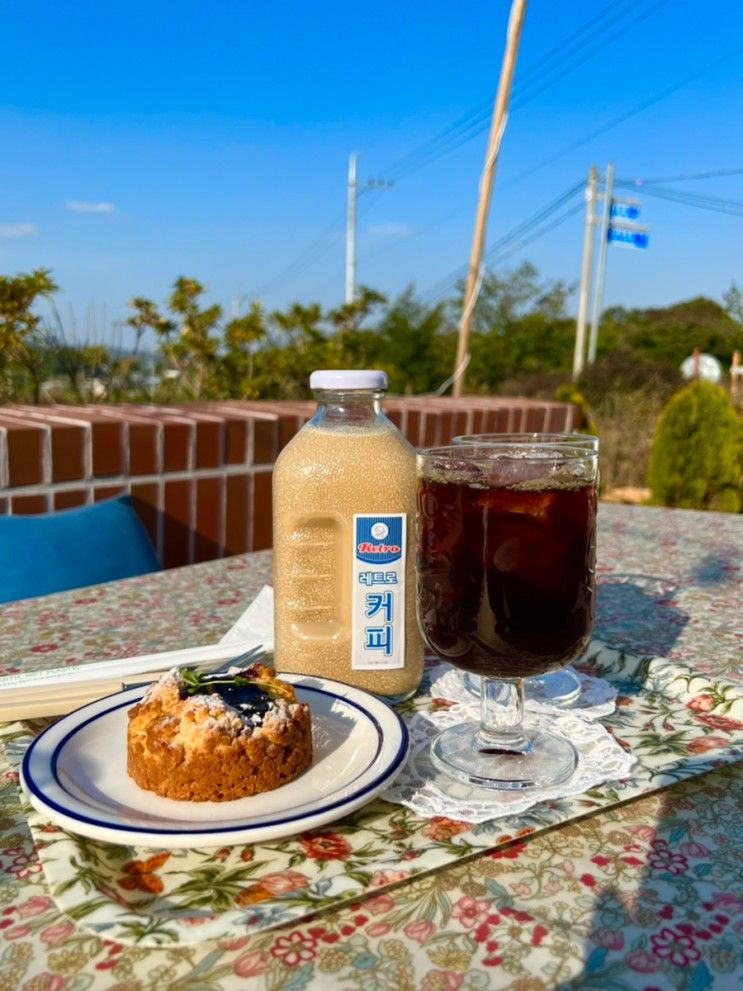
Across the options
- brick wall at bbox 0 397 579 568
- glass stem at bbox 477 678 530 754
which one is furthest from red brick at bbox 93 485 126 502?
glass stem at bbox 477 678 530 754

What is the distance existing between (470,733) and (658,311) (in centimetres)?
3470

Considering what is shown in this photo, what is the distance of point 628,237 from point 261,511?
23.6 m

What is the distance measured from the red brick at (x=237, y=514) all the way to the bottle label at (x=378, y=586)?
169 cm

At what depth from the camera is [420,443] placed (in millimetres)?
3309

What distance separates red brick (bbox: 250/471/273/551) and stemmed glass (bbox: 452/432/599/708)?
1.66m

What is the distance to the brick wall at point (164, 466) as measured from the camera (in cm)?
222

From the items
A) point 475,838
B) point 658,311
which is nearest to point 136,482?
point 475,838

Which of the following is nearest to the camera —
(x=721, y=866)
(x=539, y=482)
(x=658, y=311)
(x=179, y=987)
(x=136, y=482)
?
(x=179, y=987)

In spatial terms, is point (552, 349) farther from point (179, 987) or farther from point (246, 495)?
point (179, 987)

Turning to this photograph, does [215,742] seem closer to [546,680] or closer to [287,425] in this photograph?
[546,680]

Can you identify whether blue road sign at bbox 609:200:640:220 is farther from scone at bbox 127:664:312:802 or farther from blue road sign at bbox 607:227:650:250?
scone at bbox 127:664:312:802

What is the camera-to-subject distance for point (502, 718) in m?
0.90

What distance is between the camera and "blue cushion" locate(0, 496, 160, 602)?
1903mm

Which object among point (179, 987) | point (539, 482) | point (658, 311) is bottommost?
point (179, 987)
